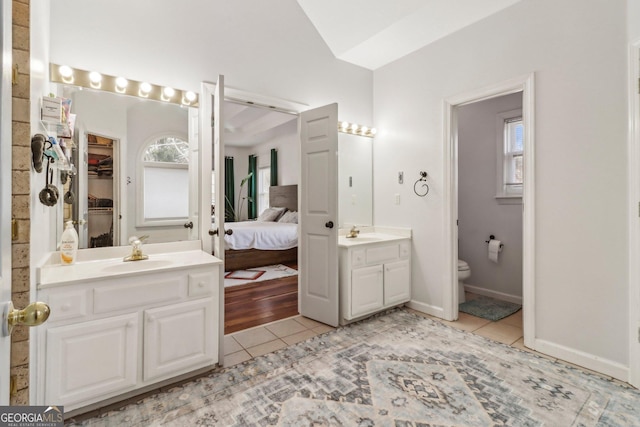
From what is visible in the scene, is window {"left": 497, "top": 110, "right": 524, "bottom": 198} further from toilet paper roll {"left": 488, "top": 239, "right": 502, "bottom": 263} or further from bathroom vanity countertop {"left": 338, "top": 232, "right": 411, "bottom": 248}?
bathroom vanity countertop {"left": 338, "top": 232, "right": 411, "bottom": 248}

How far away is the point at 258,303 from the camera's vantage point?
11.8ft

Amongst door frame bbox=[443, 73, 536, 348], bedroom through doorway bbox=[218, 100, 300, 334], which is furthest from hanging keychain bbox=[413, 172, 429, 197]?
bedroom through doorway bbox=[218, 100, 300, 334]

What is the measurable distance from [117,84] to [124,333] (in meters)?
1.71

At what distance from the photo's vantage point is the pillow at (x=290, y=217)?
6.34 m

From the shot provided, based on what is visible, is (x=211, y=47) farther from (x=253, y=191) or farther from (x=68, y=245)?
(x=253, y=191)

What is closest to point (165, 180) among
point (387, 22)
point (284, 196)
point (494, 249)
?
point (387, 22)

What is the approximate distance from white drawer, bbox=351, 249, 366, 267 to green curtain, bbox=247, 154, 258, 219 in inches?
217

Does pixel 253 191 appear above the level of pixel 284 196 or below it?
above

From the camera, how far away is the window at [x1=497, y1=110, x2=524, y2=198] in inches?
145

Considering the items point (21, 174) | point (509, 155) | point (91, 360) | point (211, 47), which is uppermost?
point (211, 47)

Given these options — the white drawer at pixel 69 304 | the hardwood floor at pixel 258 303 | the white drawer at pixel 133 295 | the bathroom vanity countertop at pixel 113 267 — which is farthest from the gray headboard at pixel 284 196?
the white drawer at pixel 69 304

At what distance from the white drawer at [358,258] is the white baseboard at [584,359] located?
1503mm

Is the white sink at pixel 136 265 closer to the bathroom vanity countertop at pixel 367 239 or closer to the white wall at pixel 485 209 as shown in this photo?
the bathroom vanity countertop at pixel 367 239

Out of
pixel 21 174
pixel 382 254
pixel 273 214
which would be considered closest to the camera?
pixel 21 174
